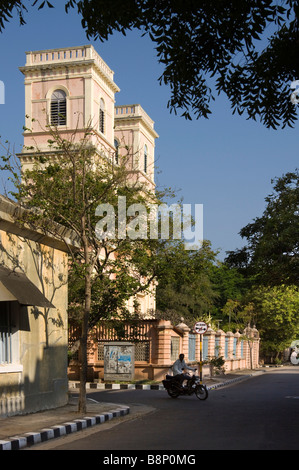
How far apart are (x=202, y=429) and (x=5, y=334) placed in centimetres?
493

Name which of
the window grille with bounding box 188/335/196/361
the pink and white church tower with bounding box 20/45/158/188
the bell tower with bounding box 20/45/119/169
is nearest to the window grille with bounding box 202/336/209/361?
the window grille with bounding box 188/335/196/361

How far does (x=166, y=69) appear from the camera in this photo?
36.2 ft

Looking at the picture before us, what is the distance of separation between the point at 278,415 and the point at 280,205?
10.8 metres

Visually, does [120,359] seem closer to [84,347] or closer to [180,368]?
Result: [180,368]

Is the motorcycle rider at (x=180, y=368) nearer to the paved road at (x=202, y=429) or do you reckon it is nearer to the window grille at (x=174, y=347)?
the paved road at (x=202, y=429)

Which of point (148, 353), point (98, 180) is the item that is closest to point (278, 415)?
point (98, 180)

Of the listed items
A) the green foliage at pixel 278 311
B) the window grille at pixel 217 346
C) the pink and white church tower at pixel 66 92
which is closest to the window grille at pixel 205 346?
the window grille at pixel 217 346

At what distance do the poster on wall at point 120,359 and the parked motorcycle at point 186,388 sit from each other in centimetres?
632

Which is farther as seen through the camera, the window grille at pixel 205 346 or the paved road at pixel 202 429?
the window grille at pixel 205 346

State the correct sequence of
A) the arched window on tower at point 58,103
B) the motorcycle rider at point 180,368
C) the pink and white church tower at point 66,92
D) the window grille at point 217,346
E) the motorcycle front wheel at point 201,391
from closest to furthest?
the motorcycle front wheel at point 201,391 < the motorcycle rider at point 180,368 < the window grille at point 217,346 < the pink and white church tower at point 66,92 < the arched window on tower at point 58,103

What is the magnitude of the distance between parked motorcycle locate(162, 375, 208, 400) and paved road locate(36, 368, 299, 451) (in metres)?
1.50

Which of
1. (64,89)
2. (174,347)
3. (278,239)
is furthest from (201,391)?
(64,89)

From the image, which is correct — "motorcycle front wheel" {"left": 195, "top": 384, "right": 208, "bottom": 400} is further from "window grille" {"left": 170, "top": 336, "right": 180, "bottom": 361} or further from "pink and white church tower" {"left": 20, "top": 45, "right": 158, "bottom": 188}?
"pink and white church tower" {"left": 20, "top": 45, "right": 158, "bottom": 188}

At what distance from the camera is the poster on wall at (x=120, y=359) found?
28.6 meters
